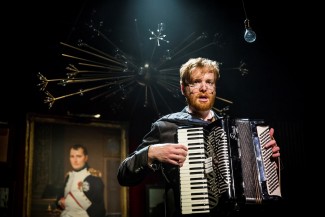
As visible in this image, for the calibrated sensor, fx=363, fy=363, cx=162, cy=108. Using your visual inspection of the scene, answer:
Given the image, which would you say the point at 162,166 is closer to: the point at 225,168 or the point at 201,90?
the point at 225,168

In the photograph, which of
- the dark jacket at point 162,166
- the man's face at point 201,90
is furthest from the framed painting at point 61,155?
the man's face at point 201,90

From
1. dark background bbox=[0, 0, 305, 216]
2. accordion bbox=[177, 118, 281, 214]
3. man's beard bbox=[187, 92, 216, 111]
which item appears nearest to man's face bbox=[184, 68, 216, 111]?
man's beard bbox=[187, 92, 216, 111]

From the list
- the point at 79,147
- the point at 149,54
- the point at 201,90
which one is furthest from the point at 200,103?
the point at 79,147

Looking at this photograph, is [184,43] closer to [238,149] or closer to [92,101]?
[92,101]

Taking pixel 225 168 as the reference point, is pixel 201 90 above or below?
above

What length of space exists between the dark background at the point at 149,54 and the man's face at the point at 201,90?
4.67ft

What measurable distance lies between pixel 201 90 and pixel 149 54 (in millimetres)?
1838

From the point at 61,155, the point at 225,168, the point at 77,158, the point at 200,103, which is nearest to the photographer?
the point at 225,168

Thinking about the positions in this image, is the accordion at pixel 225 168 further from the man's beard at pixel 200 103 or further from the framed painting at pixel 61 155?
the framed painting at pixel 61 155

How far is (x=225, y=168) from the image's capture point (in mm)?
2191
